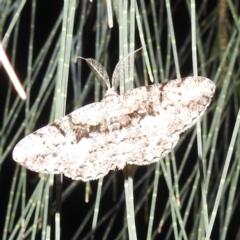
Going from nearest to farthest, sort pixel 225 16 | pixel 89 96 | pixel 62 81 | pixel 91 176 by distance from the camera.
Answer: pixel 62 81 → pixel 91 176 → pixel 225 16 → pixel 89 96

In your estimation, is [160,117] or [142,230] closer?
[160,117]

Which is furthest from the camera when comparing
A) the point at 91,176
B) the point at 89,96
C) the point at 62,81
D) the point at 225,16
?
the point at 89,96

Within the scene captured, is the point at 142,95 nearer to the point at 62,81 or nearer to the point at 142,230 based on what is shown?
the point at 62,81

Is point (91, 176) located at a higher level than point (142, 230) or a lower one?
higher

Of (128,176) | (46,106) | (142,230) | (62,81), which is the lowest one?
(142,230)

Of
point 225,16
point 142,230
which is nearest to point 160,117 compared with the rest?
point 225,16
